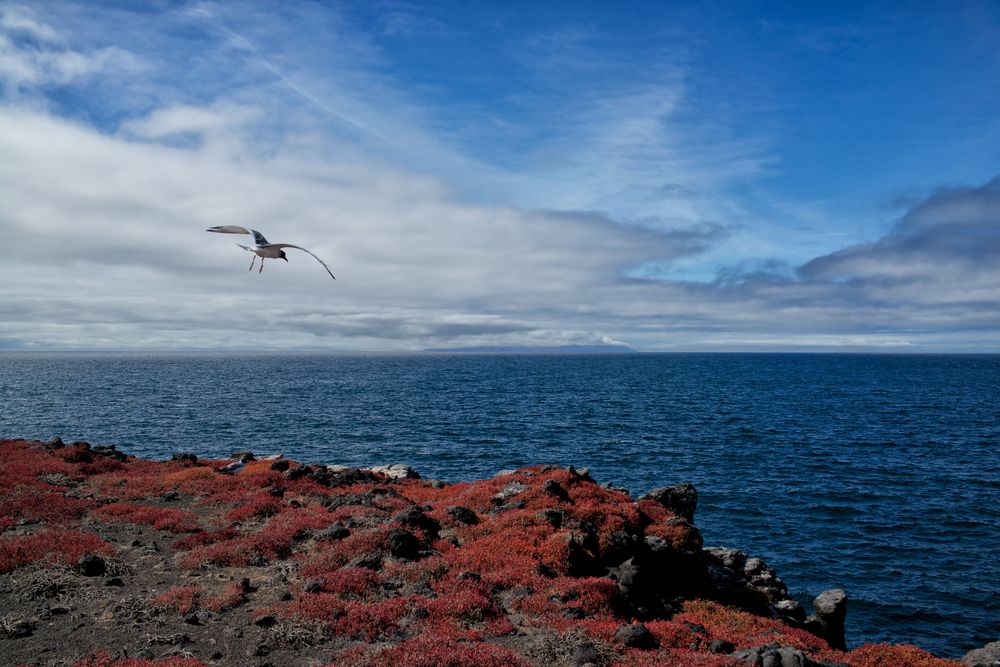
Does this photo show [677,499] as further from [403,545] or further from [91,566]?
[91,566]

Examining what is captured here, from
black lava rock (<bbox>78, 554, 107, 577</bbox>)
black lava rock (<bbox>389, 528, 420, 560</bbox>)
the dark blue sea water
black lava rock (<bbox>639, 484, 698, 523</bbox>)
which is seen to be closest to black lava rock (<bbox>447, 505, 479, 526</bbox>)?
black lava rock (<bbox>389, 528, 420, 560</bbox>)

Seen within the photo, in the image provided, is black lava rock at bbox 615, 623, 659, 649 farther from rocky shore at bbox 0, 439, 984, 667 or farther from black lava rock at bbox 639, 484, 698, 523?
black lava rock at bbox 639, 484, 698, 523

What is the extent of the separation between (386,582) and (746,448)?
2125 inches

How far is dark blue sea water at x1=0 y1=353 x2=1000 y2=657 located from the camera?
30906 millimetres

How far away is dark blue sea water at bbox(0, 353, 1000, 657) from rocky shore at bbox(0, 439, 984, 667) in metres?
10.0

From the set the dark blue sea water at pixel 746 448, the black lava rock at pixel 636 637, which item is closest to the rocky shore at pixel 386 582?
the black lava rock at pixel 636 637

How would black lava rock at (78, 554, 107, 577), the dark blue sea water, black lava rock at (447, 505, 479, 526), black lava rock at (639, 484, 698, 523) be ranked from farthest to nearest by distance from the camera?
the dark blue sea water → black lava rock at (639, 484, 698, 523) → black lava rock at (447, 505, 479, 526) → black lava rock at (78, 554, 107, 577)

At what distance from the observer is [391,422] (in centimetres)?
7888

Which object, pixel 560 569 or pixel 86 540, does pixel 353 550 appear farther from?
pixel 86 540

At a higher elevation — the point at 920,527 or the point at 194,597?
the point at 194,597

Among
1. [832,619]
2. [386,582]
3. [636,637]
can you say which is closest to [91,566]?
[386,582]

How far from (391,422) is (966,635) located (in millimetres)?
64742

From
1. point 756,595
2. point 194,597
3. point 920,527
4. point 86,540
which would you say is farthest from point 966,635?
point 86,540

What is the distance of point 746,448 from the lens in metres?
62.0
